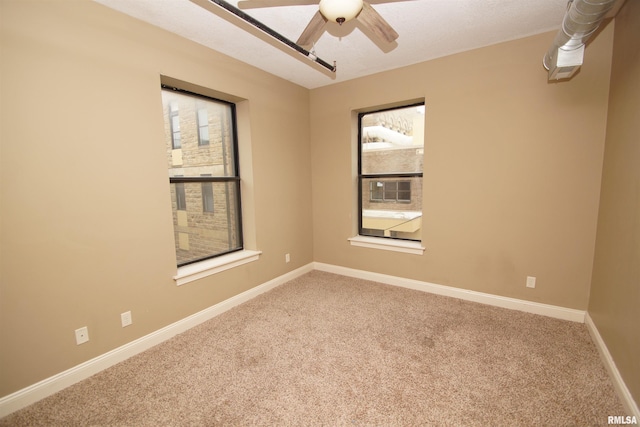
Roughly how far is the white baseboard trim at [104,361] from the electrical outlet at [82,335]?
0.52 feet

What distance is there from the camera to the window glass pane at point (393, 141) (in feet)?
11.1

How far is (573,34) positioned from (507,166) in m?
1.13

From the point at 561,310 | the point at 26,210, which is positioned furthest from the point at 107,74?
the point at 561,310

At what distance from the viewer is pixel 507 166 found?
268 cm

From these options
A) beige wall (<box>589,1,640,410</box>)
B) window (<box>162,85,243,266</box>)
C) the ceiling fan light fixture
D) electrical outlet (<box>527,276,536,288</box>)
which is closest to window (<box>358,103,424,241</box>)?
electrical outlet (<box>527,276,536,288</box>)

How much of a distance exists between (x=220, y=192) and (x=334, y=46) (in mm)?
1866

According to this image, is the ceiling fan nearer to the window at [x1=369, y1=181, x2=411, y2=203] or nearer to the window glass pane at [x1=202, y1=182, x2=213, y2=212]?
the window glass pane at [x1=202, y1=182, x2=213, y2=212]

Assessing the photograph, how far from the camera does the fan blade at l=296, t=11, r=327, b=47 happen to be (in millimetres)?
1543

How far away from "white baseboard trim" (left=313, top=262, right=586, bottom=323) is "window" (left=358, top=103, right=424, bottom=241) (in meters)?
0.55

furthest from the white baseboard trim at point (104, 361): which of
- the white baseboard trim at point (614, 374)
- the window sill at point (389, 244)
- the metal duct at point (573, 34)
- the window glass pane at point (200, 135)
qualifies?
the metal duct at point (573, 34)

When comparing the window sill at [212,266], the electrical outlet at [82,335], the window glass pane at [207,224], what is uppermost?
the window glass pane at [207,224]

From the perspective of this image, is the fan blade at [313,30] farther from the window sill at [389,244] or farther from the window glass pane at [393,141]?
the window sill at [389,244]

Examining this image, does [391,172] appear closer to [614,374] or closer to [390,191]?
[390,191]

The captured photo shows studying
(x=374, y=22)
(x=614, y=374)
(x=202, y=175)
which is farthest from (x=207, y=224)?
(x=614, y=374)
